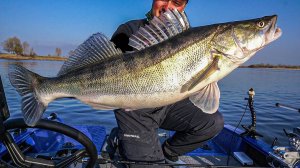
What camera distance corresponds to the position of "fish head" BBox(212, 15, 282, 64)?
96.2 inches

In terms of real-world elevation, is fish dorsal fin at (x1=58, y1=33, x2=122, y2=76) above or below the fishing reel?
above

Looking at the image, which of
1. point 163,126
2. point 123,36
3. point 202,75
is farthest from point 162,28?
point 163,126

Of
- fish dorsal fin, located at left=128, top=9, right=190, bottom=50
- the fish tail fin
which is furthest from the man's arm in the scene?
the fish tail fin

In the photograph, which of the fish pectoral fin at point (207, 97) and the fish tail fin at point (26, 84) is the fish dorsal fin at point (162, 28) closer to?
the fish pectoral fin at point (207, 97)

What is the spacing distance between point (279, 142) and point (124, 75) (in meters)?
8.11

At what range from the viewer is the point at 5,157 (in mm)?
3875

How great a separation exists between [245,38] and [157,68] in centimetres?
83

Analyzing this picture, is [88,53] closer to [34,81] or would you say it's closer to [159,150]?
[34,81]

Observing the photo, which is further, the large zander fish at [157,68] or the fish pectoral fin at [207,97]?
the fish pectoral fin at [207,97]

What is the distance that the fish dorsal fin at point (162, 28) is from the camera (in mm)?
2621

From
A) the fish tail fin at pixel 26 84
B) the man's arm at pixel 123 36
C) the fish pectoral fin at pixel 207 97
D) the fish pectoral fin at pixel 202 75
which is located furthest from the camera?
the man's arm at pixel 123 36

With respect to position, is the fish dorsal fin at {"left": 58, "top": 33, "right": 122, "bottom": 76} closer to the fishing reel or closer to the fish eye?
the fish eye

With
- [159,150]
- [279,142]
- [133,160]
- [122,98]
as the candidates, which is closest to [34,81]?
[122,98]

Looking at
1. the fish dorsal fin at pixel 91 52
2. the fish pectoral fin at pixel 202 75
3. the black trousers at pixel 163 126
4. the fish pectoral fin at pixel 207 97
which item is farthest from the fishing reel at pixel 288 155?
the fish dorsal fin at pixel 91 52
